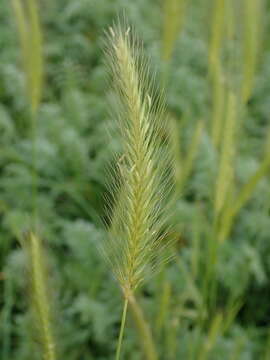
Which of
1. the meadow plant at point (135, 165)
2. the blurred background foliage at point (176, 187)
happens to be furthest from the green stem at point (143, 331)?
the meadow plant at point (135, 165)

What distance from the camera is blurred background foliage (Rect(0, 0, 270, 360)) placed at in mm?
1534

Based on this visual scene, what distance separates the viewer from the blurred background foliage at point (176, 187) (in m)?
1.53

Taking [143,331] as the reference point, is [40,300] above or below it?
above

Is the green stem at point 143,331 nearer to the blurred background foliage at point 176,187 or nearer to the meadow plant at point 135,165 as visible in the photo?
the blurred background foliage at point 176,187

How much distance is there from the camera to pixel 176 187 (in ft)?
5.15

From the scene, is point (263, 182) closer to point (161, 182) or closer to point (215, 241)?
point (215, 241)

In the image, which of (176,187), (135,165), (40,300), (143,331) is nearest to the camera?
(135,165)

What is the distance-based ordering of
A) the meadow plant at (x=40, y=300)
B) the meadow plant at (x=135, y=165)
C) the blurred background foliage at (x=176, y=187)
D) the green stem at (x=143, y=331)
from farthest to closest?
the blurred background foliage at (x=176, y=187) < the green stem at (x=143, y=331) < the meadow plant at (x=40, y=300) < the meadow plant at (x=135, y=165)

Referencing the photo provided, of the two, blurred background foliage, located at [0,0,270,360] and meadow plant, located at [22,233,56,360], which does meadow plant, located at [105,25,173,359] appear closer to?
meadow plant, located at [22,233,56,360]

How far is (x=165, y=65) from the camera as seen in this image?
58.2 inches

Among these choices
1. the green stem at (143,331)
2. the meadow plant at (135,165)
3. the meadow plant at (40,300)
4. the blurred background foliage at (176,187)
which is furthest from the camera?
the blurred background foliage at (176,187)

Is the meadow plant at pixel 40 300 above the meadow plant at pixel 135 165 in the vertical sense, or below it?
below

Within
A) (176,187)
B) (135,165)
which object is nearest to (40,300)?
(135,165)

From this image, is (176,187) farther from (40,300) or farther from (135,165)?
(135,165)
